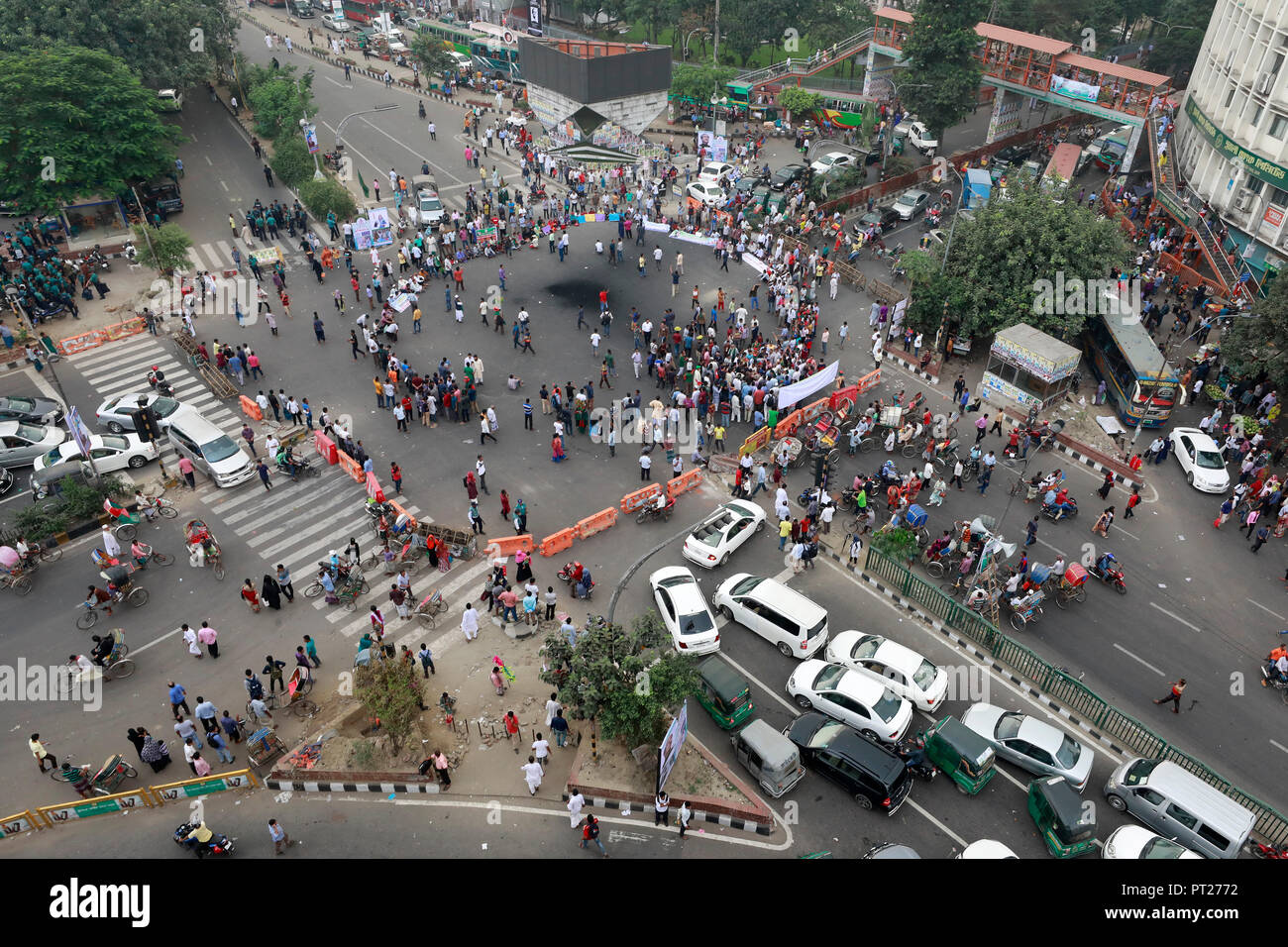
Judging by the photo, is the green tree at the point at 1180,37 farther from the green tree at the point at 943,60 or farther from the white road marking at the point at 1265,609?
the white road marking at the point at 1265,609

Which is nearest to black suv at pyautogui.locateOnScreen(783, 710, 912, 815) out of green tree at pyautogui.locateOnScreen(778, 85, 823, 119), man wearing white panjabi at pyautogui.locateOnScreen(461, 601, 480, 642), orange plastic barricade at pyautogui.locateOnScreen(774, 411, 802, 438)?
man wearing white panjabi at pyautogui.locateOnScreen(461, 601, 480, 642)

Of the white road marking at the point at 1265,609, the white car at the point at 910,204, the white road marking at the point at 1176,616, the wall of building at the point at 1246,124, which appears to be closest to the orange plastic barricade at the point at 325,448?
the white road marking at the point at 1176,616

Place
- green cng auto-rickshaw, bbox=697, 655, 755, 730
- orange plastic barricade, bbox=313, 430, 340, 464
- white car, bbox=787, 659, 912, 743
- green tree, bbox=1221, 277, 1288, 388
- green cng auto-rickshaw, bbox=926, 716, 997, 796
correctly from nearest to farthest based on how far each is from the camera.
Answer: green cng auto-rickshaw, bbox=926, 716, 997, 796 → white car, bbox=787, 659, 912, 743 → green cng auto-rickshaw, bbox=697, 655, 755, 730 → orange plastic barricade, bbox=313, 430, 340, 464 → green tree, bbox=1221, 277, 1288, 388

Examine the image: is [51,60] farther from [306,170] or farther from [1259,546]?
[1259,546]

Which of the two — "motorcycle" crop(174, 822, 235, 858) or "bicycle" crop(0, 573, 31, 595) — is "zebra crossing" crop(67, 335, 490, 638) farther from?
"motorcycle" crop(174, 822, 235, 858)

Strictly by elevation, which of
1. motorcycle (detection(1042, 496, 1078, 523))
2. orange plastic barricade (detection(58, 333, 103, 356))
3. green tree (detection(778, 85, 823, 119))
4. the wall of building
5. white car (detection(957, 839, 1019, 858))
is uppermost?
the wall of building

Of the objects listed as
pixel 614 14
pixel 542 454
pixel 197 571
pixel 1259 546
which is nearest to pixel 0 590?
pixel 197 571
